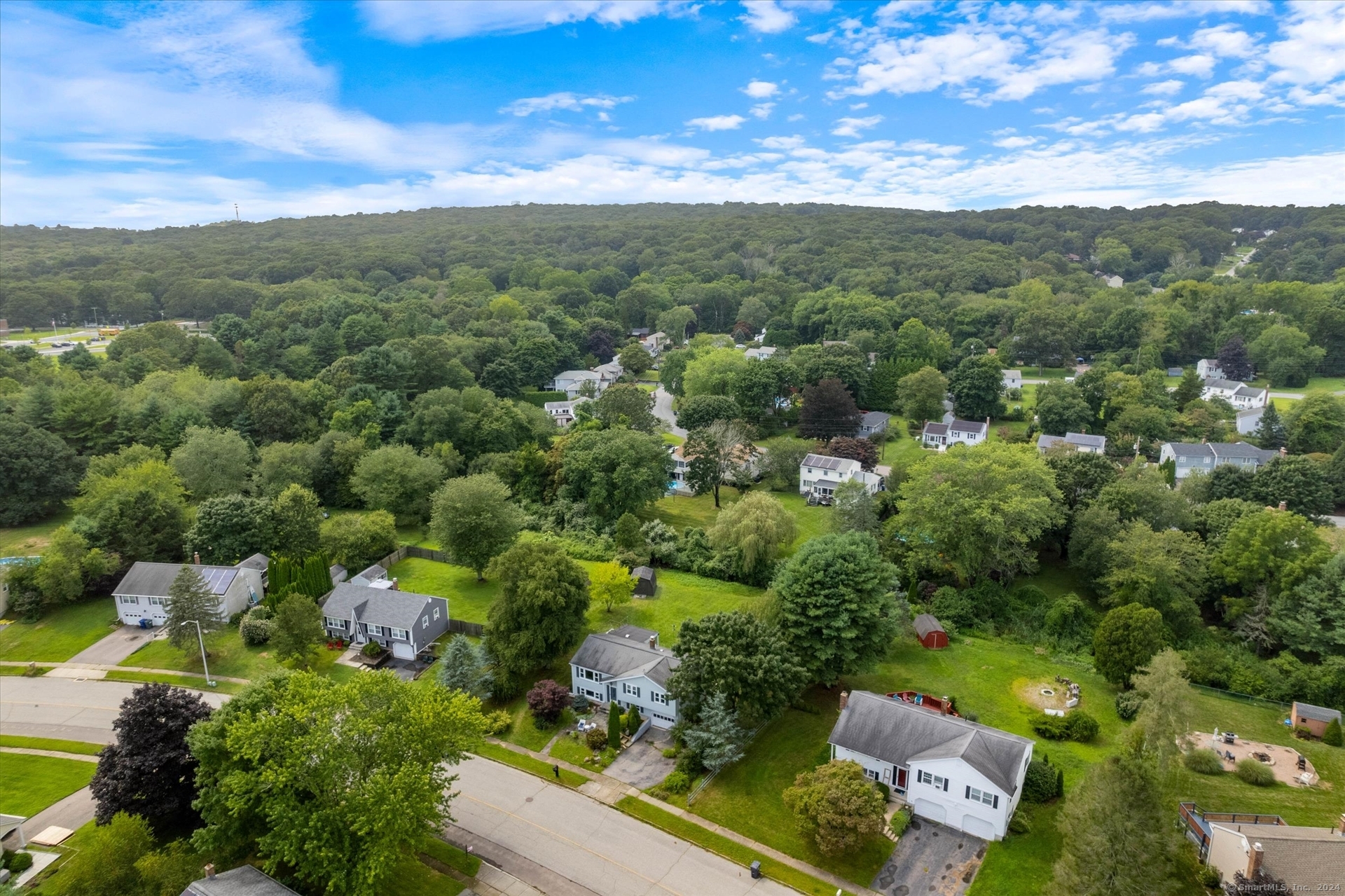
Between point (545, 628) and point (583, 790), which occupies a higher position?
point (545, 628)

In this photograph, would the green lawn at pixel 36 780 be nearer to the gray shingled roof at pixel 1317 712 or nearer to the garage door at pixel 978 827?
the garage door at pixel 978 827

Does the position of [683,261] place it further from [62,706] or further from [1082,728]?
[1082,728]

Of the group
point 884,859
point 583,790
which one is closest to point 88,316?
point 583,790

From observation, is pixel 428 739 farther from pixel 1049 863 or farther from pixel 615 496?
pixel 615 496

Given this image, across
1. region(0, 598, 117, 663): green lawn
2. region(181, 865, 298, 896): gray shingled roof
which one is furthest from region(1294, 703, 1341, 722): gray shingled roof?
region(0, 598, 117, 663): green lawn

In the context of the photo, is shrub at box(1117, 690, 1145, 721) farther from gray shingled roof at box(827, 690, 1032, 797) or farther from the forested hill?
the forested hill

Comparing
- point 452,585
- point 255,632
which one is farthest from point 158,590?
point 452,585
